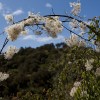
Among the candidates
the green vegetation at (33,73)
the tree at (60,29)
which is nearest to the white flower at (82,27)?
the tree at (60,29)

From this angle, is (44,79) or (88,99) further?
(44,79)

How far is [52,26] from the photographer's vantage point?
353cm

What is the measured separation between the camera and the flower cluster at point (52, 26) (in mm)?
3482

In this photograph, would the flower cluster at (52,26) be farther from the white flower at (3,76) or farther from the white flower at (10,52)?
the white flower at (3,76)

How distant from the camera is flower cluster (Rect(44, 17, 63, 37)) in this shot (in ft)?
11.4

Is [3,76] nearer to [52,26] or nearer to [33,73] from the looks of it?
[52,26]

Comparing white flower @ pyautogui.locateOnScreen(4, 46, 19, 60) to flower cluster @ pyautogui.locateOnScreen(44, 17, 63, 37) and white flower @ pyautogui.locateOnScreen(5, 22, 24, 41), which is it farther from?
flower cluster @ pyautogui.locateOnScreen(44, 17, 63, 37)

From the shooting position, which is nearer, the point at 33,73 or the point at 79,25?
the point at 79,25

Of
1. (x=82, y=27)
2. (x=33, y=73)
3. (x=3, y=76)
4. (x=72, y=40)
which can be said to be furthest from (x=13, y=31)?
(x=33, y=73)

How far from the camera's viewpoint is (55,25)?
3533mm

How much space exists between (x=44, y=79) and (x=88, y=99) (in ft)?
83.5

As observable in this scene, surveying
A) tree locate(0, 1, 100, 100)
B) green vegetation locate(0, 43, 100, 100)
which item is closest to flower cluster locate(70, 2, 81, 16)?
tree locate(0, 1, 100, 100)

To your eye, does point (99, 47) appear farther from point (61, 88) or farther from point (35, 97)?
point (35, 97)

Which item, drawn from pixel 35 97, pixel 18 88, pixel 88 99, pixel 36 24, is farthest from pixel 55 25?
pixel 18 88
